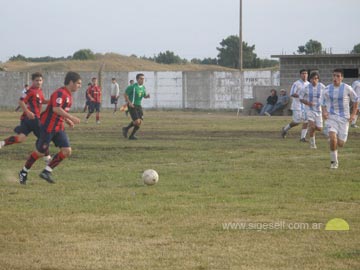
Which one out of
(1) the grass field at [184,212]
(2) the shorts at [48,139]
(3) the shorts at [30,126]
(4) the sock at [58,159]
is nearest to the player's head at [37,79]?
(3) the shorts at [30,126]

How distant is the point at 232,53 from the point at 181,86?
36.9 meters

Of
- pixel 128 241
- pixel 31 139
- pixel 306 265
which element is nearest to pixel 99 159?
pixel 31 139

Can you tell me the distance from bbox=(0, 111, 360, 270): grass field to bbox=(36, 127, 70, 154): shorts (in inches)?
23.8

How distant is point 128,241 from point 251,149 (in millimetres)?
11957

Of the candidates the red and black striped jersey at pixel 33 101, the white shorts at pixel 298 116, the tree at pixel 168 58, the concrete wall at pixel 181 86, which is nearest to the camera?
the red and black striped jersey at pixel 33 101

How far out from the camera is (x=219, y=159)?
17859 mm

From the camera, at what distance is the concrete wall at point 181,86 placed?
51906 millimetres

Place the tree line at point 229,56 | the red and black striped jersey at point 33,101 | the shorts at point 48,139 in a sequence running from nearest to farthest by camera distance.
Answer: the shorts at point 48,139 → the red and black striped jersey at point 33,101 → the tree line at point 229,56

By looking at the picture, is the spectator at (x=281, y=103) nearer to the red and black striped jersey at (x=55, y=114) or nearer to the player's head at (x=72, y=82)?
the player's head at (x=72, y=82)

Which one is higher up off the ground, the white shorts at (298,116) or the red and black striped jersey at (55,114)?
the red and black striped jersey at (55,114)

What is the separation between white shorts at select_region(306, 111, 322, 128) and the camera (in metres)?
21.5

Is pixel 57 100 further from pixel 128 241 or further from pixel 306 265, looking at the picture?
pixel 306 265

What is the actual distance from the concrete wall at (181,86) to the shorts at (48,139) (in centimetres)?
3770

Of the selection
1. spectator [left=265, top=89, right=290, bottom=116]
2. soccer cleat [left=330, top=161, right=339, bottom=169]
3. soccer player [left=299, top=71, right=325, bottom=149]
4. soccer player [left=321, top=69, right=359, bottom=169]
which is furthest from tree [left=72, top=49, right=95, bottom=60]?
soccer cleat [left=330, top=161, right=339, bottom=169]
